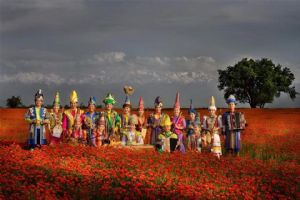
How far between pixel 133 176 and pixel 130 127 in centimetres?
485

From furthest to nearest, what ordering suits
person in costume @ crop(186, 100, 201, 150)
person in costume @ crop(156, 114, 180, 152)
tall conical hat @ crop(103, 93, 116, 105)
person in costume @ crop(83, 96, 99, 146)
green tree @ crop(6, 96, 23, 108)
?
1. green tree @ crop(6, 96, 23, 108)
2. person in costume @ crop(186, 100, 201, 150)
3. person in costume @ crop(83, 96, 99, 146)
4. tall conical hat @ crop(103, 93, 116, 105)
5. person in costume @ crop(156, 114, 180, 152)

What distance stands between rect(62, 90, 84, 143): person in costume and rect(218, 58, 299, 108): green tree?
30739 millimetres

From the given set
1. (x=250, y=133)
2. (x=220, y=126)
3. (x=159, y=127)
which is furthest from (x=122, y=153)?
(x=250, y=133)

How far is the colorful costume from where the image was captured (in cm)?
1394

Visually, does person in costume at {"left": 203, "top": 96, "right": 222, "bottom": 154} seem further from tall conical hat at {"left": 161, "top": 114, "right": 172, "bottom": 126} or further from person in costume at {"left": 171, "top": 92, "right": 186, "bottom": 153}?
tall conical hat at {"left": 161, "top": 114, "right": 172, "bottom": 126}

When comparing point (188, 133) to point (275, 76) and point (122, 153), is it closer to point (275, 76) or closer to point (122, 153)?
point (122, 153)

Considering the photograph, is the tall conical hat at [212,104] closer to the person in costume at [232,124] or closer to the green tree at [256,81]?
the person in costume at [232,124]

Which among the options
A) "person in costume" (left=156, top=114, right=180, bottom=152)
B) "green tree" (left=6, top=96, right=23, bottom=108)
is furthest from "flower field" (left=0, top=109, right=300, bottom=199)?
"green tree" (left=6, top=96, right=23, bottom=108)

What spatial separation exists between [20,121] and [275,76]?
26.4 m

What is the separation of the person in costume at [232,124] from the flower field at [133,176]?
5.66 ft

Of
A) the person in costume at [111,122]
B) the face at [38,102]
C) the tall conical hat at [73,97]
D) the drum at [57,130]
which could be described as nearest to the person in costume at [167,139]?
the person in costume at [111,122]

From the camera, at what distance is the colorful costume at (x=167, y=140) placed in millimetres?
13938

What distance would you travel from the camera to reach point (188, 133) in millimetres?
15133

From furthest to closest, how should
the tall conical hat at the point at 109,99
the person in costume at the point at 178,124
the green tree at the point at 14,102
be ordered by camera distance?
1. the green tree at the point at 14,102
2. the person in costume at the point at 178,124
3. the tall conical hat at the point at 109,99
